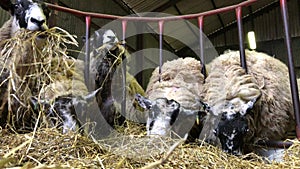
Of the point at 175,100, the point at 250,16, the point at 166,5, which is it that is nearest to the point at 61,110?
the point at 175,100

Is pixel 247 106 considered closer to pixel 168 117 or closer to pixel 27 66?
pixel 168 117

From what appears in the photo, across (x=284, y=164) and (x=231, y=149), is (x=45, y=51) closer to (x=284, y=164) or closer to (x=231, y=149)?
(x=231, y=149)

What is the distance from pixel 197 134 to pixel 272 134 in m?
0.69

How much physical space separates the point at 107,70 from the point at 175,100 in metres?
0.65

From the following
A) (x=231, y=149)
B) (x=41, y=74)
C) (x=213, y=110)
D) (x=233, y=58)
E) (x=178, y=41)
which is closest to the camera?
(x=41, y=74)

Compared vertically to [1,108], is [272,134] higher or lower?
lower

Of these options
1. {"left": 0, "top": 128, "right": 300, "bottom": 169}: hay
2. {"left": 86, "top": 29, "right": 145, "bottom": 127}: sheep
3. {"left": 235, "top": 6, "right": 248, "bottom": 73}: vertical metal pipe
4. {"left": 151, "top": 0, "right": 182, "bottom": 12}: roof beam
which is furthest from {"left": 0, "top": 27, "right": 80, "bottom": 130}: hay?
{"left": 151, "top": 0, "right": 182, "bottom": 12}: roof beam

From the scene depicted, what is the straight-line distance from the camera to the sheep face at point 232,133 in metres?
2.29

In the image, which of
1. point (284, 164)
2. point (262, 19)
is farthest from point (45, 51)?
point (262, 19)

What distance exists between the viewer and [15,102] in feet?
7.42

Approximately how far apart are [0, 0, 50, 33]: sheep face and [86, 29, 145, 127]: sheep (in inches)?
18.3

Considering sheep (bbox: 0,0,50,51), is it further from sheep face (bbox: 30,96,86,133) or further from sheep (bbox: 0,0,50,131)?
sheep face (bbox: 30,96,86,133)

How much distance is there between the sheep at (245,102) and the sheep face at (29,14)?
1.43m

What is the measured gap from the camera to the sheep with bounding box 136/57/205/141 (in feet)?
8.14
